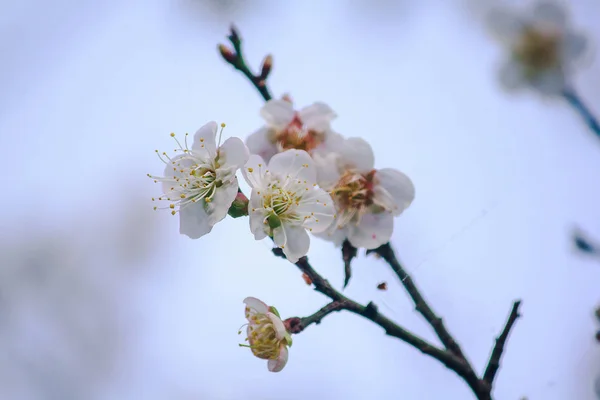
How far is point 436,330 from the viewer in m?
1.07

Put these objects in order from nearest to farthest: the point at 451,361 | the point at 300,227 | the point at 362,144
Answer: the point at 451,361 → the point at 300,227 → the point at 362,144

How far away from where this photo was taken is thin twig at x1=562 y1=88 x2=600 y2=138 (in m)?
1.04

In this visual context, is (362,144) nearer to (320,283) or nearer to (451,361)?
(320,283)

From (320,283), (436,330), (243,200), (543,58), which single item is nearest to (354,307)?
(320,283)

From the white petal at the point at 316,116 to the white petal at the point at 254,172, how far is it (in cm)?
24

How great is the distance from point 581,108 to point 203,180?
795 mm

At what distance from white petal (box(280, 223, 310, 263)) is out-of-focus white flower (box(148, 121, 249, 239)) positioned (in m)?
0.14

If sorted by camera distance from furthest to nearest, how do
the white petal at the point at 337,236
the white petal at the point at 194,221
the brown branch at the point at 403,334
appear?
the white petal at the point at 337,236 → the white petal at the point at 194,221 → the brown branch at the point at 403,334

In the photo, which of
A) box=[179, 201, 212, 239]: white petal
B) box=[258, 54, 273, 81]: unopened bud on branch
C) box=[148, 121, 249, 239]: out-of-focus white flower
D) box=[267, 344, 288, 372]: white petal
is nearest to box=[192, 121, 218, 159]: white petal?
box=[148, 121, 249, 239]: out-of-focus white flower

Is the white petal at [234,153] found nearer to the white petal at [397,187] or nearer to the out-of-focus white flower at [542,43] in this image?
the white petal at [397,187]

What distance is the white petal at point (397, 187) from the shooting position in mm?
1258

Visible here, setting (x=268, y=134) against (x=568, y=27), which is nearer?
(x=568, y=27)

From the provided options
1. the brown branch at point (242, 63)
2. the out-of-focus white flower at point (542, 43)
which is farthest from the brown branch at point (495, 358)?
the brown branch at point (242, 63)

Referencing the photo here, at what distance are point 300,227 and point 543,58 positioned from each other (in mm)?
620
